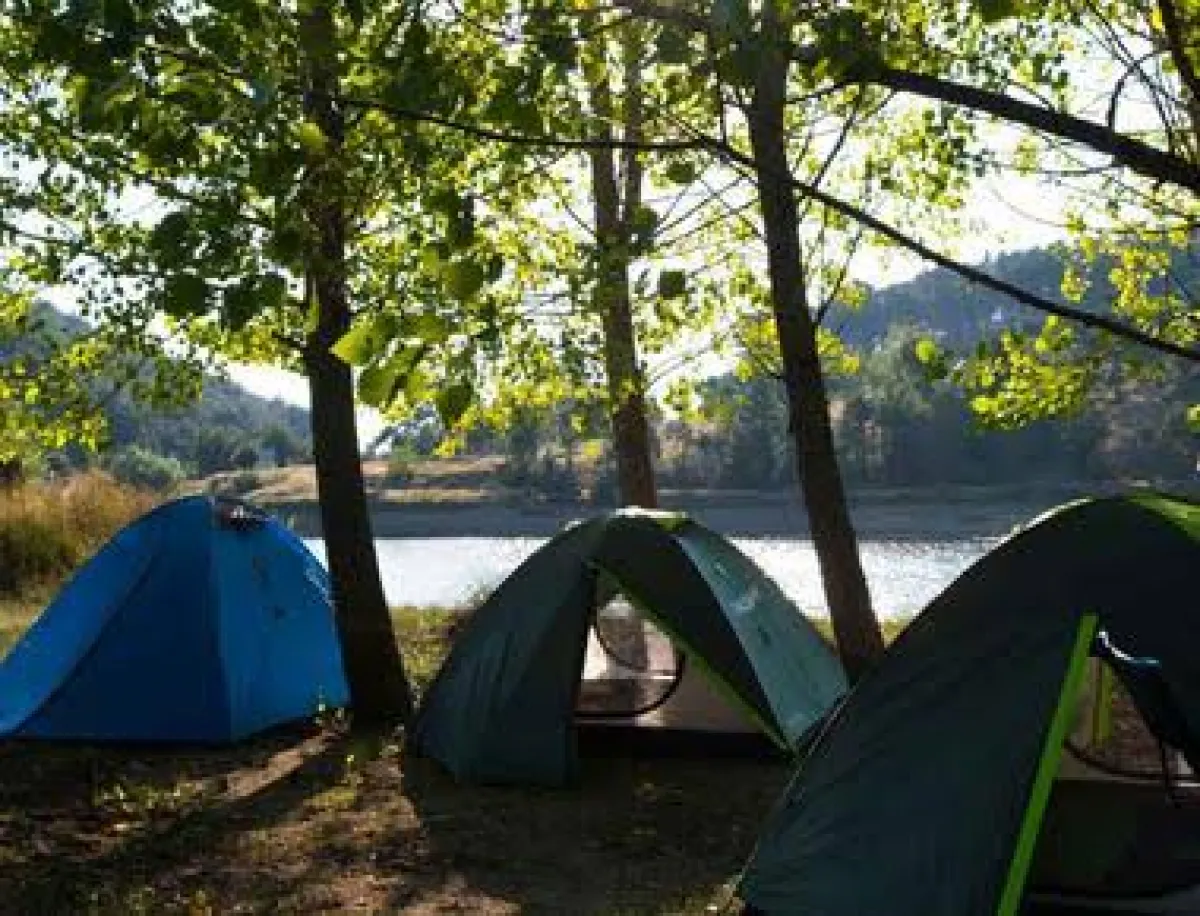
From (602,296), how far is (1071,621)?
2.02m

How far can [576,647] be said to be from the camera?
7.82m

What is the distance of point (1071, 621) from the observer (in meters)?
4.78

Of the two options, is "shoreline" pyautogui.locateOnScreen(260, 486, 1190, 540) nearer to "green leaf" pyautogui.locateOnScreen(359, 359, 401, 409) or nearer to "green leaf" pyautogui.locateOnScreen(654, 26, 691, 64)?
"green leaf" pyautogui.locateOnScreen(654, 26, 691, 64)

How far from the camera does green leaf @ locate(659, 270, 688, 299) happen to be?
8.15 ft

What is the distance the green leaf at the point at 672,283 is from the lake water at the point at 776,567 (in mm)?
13500

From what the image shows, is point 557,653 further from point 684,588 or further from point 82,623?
point 82,623

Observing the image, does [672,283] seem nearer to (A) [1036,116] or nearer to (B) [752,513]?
(A) [1036,116]

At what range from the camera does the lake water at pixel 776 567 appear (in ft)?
72.0

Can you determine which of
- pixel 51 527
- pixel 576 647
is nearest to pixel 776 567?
pixel 51 527

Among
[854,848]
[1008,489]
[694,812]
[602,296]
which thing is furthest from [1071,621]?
[1008,489]

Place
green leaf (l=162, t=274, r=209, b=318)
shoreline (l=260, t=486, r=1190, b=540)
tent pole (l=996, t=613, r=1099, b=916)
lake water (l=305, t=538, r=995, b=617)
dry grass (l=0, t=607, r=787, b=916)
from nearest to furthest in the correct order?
green leaf (l=162, t=274, r=209, b=318) < tent pole (l=996, t=613, r=1099, b=916) < dry grass (l=0, t=607, r=787, b=916) < lake water (l=305, t=538, r=995, b=617) < shoreline (l=260, t=486, r=1190, b=540)

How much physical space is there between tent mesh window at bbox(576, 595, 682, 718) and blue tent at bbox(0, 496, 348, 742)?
1840 mm

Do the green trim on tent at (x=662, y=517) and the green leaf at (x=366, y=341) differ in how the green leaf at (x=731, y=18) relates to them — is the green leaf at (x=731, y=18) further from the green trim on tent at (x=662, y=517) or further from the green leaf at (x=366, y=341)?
the green trim on tent at (x=662, y=517)

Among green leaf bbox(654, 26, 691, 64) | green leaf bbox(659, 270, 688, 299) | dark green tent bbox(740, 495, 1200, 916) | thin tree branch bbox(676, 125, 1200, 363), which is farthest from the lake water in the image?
green leaf bbox(654, 26, 691, 64)
